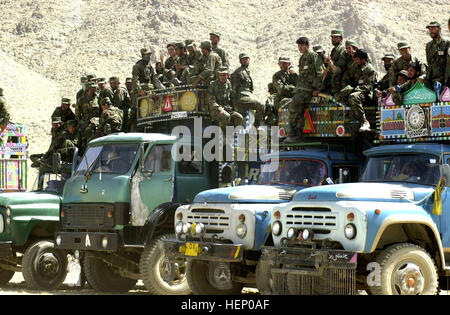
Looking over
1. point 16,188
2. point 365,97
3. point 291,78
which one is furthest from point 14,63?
point 365,97

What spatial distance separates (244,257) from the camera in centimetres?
1113

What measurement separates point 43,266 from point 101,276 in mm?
1051

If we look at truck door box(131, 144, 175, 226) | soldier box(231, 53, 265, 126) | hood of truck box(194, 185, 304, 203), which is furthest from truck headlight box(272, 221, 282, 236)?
soldier box(231, 53, 265, 126)

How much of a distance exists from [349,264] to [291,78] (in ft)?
27.9

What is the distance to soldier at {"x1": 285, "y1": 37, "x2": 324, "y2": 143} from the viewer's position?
A: 45.9ft

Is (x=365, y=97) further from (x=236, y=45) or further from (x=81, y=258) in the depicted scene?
(x=236, y=45)

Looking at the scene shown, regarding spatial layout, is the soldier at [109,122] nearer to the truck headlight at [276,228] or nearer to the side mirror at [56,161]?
the side mirror at [56,161]

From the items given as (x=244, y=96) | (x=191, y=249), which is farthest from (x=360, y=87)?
(x=191, y=249)

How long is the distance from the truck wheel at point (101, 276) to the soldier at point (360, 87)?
4.82 m

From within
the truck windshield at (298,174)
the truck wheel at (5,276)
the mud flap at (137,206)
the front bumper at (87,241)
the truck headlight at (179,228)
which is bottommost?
the truck wheel at (5,276)

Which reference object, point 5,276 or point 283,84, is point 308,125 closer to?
point 283,84

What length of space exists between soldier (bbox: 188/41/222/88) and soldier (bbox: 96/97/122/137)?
197cm

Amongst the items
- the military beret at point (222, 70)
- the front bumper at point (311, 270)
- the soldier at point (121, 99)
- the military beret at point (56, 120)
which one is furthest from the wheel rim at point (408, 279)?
the military beret at point (56, 120)

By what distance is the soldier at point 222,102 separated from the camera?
1466cm
